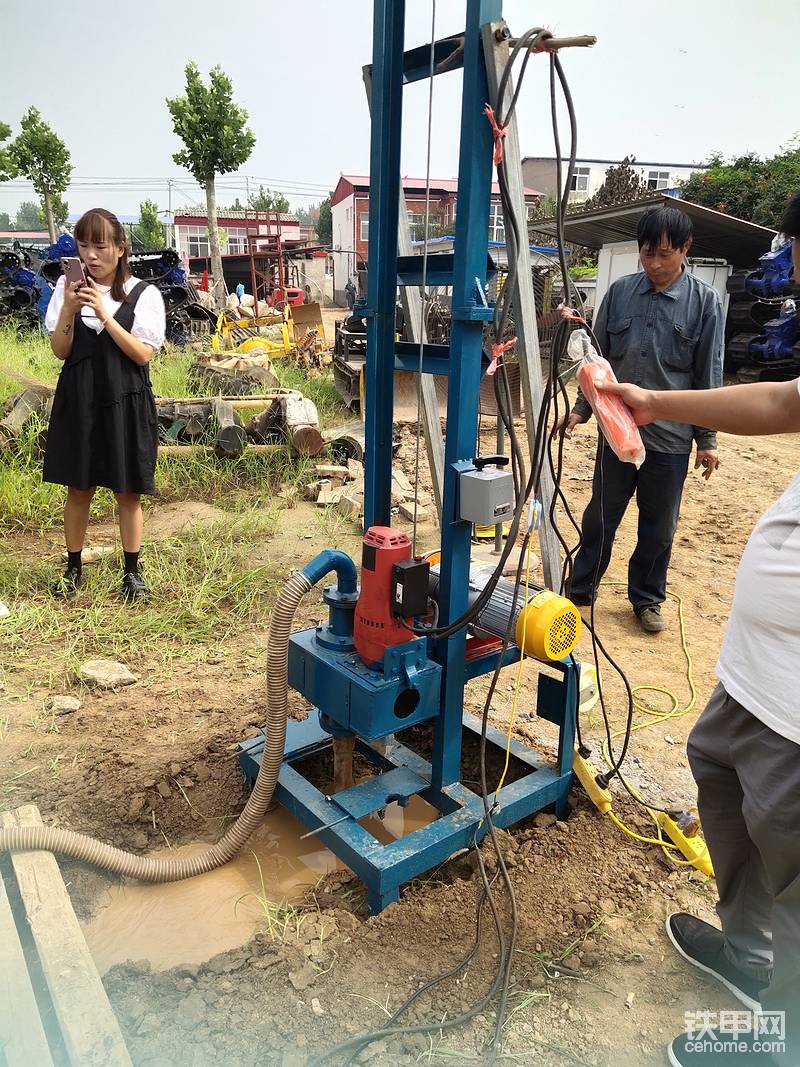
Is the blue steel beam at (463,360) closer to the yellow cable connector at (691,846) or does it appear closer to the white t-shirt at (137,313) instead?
the yellow cable connector at (691,846)

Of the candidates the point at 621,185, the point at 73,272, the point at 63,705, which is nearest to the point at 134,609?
the point at 63,705

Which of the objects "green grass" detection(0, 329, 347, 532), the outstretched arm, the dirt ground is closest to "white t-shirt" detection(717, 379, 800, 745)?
the outstretched arm

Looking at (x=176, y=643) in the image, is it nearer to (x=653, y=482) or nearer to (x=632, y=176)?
(x=653, y=482)

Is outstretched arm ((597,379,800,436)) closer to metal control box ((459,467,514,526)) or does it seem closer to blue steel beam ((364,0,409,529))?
metal control box ((459,467,514,526))

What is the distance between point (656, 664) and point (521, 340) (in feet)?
6.38

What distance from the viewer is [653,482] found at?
3604 mm

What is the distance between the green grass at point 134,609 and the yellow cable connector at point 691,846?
2080mm

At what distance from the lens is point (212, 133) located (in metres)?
18.2

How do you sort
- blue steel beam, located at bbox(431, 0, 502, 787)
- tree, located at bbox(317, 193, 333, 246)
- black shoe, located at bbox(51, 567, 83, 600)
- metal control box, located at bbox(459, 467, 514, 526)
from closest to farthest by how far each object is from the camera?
blue steel beam, located at bbox(431, 0, 502, 787), metal control box, located at bbox(459, 467, 514, 526), black shoe, located at bbox(51, 567, 83, 600), tree, located at bbox(317, 193, 333, 246)

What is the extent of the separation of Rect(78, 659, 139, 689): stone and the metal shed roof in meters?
9.88

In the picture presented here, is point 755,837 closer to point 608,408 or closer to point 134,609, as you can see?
point 608,408

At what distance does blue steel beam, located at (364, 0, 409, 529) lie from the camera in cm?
207

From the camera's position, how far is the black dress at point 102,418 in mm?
3367

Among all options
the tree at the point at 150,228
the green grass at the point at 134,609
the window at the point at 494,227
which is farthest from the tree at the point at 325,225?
the green grass at the point at 134,609
